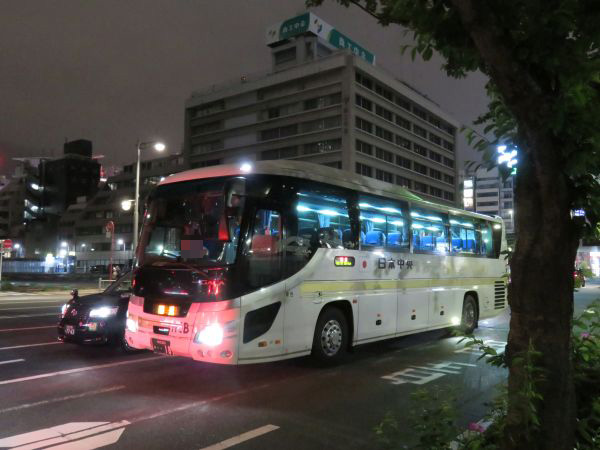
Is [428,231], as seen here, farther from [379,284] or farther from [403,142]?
[403,142]

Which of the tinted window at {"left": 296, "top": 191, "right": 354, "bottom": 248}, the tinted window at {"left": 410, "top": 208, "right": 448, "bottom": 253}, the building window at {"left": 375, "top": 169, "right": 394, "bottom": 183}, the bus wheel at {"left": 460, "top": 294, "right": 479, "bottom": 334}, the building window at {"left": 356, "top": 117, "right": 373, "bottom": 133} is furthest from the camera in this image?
the building window at {"left": 375, "top": 169, "right": 394, "bottom": 183}

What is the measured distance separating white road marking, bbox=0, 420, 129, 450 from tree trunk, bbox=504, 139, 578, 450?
12.9 feet

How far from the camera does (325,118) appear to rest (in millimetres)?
74812

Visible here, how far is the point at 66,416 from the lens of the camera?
582cm

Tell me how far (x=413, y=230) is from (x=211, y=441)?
7.07 meters

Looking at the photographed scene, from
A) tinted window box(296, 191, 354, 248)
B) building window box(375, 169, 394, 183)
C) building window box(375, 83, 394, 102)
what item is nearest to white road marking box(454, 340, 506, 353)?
tinted window box(296, 191, 354, 248)

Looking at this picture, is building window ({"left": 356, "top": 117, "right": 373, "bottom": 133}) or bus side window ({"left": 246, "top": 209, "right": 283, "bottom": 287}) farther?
building window ({"left": 356, "top": 117, "right": 373, "bottom": 133})

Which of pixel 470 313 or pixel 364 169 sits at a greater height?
pixel 364 169

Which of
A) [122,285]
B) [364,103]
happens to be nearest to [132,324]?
[122,285]

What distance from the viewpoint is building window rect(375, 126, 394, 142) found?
78.3m

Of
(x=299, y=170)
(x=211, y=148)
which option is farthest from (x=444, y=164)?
(x=299, y=170)

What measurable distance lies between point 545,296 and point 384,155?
77.9 m

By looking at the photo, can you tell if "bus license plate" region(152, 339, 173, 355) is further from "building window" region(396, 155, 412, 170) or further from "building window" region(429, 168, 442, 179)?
"building window" region(429, 168, 442, 179)

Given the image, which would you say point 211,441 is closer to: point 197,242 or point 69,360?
point 197,242
